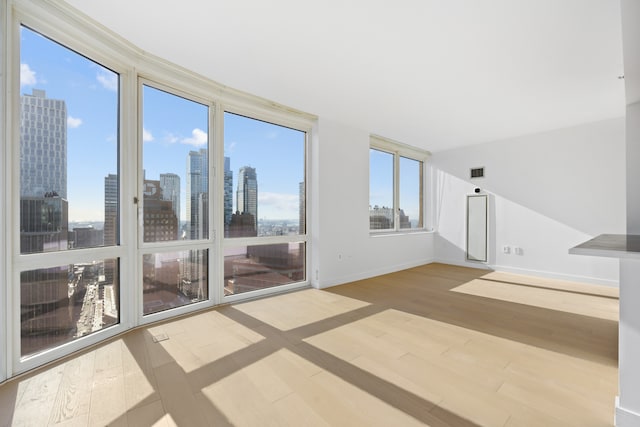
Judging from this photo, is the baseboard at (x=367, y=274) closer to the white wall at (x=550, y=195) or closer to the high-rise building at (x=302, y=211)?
the high-rise building at (x=302, y=211)

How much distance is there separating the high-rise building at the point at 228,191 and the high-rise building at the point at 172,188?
58 cm

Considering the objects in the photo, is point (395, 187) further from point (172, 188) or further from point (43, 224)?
point (43, 224)

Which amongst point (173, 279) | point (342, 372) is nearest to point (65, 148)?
point (173, 279)

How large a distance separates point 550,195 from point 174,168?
245 inches

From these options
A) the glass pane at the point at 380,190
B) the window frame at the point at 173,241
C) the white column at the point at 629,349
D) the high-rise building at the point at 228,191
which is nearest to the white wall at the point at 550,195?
the glass pane at the point at 380,190

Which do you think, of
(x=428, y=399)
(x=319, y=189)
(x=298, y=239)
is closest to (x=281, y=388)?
(x=428, y=399)

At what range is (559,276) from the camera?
16.4 feet

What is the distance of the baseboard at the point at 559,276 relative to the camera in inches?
178

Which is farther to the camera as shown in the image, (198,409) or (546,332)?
(546,332)

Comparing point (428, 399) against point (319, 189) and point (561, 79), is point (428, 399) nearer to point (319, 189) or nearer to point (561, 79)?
point (319, 189)

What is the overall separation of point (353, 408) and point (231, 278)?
2.43m

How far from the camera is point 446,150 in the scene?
661 cm

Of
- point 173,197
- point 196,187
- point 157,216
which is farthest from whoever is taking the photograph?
point 196,187

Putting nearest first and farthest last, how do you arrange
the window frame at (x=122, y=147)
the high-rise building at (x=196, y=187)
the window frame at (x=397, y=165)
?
the window frame at (x=122, y=147), the high-rise building at (x=196, y=187), the window frame at (x=397, y=165)
